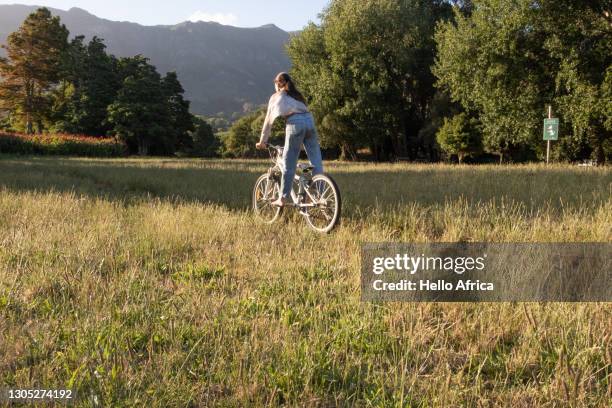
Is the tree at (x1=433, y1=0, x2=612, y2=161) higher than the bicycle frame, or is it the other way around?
the tree at (x1=433, y1=0, x2=612, y2=161)

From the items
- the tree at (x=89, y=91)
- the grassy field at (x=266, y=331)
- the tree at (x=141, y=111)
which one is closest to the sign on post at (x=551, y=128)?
the grassy field at (x=266, y=331)

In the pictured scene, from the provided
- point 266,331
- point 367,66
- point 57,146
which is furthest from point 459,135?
point 266,331

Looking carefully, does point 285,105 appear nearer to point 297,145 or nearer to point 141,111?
point 297,145

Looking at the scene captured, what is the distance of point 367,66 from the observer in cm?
3456

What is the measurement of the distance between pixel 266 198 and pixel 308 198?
1.07m

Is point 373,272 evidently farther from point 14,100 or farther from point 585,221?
point 14,100

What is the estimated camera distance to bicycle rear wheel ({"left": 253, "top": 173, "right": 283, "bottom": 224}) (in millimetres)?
6820

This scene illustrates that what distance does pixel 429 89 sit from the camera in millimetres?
38469

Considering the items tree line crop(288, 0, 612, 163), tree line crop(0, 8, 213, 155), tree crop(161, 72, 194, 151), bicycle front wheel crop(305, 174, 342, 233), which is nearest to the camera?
bicycle front wheel crop(305, 174, 342, 233)

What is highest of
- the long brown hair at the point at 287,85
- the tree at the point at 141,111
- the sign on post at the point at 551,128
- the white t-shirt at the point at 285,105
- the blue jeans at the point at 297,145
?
the tree at the point at 141,111

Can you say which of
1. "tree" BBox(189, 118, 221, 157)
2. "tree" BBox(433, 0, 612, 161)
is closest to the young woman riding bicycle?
"tree" BBox(433, 0, 612, 161)

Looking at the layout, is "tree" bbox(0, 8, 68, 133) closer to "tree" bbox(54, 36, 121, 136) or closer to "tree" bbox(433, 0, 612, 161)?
"tree" bbox(54, 36, 121, 136)

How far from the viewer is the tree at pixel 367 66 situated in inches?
1319

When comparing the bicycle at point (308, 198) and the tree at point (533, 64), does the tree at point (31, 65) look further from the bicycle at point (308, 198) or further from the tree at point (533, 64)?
the bicycle at point (308, 198)
